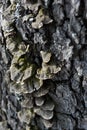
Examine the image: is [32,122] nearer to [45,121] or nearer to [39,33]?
[45,121]

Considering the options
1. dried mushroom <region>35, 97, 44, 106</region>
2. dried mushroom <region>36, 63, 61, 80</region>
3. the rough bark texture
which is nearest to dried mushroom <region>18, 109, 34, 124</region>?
the rough bark texture

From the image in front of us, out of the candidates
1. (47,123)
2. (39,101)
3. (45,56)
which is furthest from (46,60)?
(47,123)

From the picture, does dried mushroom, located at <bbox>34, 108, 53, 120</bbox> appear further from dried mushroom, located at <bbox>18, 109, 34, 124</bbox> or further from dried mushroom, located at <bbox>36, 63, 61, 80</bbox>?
dried mushroom, located at <bbox>36, 63, 61, 80</bbox>

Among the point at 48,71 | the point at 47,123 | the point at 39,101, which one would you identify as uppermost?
the point at 48,71

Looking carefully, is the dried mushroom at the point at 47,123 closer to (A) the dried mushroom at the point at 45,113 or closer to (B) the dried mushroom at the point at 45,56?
(A) the dried mushroom at the point at 45,113

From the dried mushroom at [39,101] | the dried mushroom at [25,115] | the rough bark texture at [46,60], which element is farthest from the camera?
the dried mushroom at [25,115]

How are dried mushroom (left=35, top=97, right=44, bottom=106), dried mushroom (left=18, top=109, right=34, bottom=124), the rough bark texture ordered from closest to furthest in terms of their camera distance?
the rough bark texture
dried mushroom (left=35, top=97, right=44, bottom=106)
dried mushroom (left=18, top=109, right=34, bottom=124)

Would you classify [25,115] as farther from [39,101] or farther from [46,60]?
[46,60]

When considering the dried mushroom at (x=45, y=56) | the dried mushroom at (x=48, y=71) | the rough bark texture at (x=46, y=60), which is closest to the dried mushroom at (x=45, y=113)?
the rough bark texture at (x=46, y=60)
